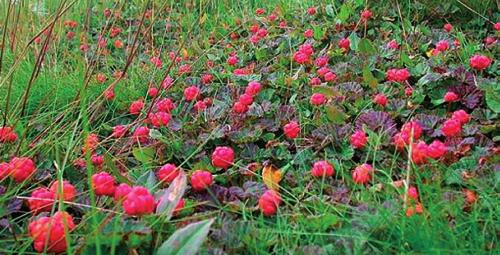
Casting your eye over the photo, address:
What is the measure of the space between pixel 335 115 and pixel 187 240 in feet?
2.66

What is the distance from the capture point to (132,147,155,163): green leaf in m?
1.65

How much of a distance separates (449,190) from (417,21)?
1.48m

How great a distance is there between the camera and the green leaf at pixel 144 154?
1654 mm

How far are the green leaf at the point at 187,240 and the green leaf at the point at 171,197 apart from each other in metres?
0.08

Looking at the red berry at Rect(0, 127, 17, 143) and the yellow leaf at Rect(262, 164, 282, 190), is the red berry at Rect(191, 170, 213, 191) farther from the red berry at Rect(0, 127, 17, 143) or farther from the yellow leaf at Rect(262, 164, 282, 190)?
the red berry at Rect(0, 127, 17, 143)

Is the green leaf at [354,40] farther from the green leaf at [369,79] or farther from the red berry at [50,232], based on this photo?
the red berry at [50,232]

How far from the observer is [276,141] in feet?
5.64

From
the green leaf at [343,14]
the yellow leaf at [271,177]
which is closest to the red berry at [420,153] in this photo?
the yellow leaf at [271,177]

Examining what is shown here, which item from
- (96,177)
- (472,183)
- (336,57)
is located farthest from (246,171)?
(336,57)

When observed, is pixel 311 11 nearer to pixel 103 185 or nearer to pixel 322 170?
pixel 322 170

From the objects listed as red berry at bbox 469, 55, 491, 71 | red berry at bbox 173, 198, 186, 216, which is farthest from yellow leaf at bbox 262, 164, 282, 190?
red berry at bbox 469, 55, 491, 71

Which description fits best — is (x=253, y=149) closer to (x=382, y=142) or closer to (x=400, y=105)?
(x=382, y=142)

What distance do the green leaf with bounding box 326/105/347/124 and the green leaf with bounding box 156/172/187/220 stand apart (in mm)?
642

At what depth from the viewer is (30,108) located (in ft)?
7.45
